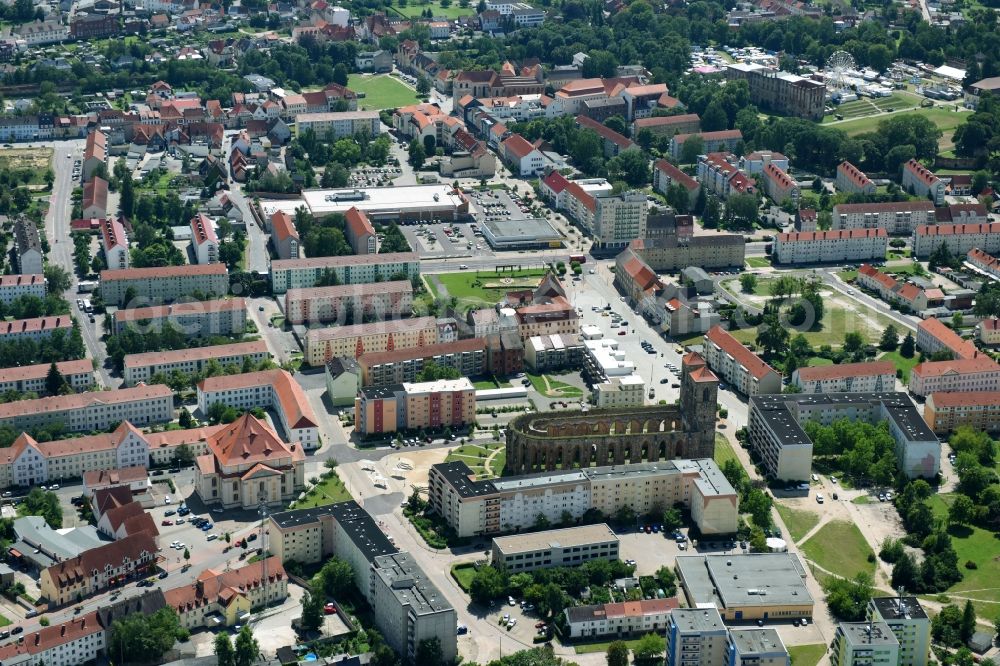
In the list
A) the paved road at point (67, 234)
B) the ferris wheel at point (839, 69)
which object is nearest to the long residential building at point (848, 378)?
the paved road at point (67, 234)

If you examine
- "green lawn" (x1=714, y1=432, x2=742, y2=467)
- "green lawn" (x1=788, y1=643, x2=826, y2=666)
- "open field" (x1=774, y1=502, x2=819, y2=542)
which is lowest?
"green lawn" (x1=788, y1=643, x2=826, y2=666)

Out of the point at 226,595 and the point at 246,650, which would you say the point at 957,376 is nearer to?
the point at 226,595

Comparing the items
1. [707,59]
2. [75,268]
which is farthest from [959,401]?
[707,59]

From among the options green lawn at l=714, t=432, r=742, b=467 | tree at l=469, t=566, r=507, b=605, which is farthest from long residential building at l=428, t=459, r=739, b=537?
tree at l=469, t=566, r=507, b=605

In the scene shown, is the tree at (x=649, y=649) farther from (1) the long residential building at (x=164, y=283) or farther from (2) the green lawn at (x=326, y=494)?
(1) the long residential building at (x=164, y=283)

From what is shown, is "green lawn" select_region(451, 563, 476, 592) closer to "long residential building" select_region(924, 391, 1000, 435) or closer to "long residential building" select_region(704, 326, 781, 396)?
"long residential building" select_region(704, 326, 781, 396)
